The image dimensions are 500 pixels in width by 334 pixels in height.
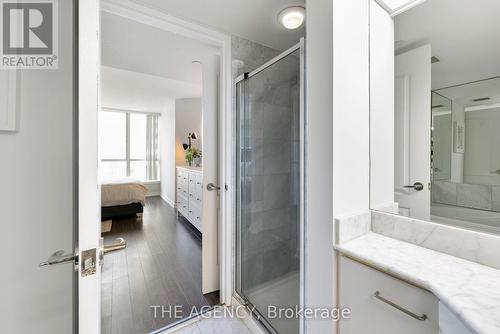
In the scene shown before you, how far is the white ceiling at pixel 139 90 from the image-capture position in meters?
3.39

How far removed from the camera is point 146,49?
2131 millimetres

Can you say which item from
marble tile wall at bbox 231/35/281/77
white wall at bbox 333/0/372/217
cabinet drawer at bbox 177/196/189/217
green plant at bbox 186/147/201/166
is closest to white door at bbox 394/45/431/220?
white wall at bbox 333/0/372/217

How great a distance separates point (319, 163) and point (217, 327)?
4.82 feet

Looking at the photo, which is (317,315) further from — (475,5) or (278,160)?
(475,5)

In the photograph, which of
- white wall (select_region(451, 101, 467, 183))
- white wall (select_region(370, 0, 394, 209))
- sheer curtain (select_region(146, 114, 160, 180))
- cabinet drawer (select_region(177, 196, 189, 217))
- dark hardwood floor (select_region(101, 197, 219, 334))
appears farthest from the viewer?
sheer curtain (select_region(146, 114, 160, 180))

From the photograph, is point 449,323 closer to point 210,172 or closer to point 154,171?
point 210,172

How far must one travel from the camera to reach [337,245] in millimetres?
986

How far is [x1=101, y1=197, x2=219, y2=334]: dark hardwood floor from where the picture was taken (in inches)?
65.9

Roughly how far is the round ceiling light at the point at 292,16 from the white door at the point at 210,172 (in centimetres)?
67

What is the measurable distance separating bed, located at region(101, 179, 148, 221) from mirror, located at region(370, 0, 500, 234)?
423 cm

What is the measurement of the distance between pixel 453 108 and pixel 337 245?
821 millimetres

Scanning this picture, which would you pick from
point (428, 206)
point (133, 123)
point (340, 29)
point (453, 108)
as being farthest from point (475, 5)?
point (133, 123)

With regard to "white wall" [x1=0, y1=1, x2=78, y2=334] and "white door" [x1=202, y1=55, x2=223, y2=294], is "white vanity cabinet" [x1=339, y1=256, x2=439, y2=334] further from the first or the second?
"white door" [x1=202, y1=55, x2=223, y2=294]

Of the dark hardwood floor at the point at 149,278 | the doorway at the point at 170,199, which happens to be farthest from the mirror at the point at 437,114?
the dark hardwood floor at the point at 149,278
